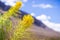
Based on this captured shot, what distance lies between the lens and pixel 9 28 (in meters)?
2.10

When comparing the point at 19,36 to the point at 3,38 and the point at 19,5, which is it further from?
the point at 19,5

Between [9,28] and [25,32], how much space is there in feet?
0.45

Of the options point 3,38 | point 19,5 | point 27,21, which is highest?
point 19,5

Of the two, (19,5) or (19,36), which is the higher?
(19,5)

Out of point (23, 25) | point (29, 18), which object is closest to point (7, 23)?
point (23, 25)

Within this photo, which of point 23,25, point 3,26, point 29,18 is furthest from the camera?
point 3,26

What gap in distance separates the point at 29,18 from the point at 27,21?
0.04 meters

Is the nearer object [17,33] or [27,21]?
[27,21]

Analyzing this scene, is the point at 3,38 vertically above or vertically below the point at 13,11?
below

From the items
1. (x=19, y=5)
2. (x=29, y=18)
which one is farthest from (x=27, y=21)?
(x=19, y=5)

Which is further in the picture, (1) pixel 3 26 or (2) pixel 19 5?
(1) pixel 3 26

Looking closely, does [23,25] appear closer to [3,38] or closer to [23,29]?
[23,29]

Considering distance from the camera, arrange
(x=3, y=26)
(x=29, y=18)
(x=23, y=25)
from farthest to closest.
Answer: (x=3, y=26)
(x=23, y=25)
(x=29, y=18)

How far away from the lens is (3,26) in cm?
213
